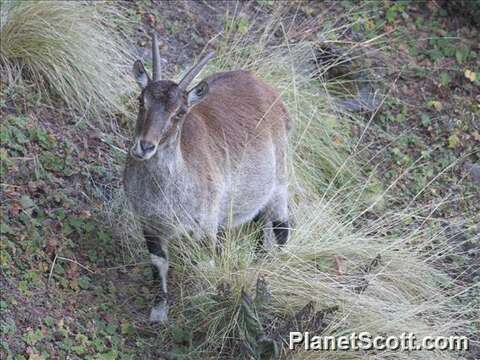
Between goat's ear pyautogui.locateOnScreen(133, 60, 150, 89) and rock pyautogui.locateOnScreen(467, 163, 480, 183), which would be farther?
rock pyautogui.locateOnScreen(467, 163, 480, 183)

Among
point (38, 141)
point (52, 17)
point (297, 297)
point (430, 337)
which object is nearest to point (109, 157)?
point (38, 141)

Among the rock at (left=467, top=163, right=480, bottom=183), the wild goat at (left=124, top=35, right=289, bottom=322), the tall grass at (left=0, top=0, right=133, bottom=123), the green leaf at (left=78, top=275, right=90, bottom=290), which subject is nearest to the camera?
the wild goat at (left=124, top=35, right=289, bottom=322)

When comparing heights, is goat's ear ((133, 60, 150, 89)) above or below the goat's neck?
above

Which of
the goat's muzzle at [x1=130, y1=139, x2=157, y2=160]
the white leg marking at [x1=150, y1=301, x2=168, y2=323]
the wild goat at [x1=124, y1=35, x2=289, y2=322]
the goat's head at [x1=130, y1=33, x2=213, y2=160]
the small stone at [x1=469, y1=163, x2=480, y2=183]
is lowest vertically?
the small stone at [x1=469, y1=163, x2=480, y2=183]

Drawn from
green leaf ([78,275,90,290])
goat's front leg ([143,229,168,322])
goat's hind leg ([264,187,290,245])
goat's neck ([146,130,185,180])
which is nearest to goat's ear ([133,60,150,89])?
goat's neck ([146,130,185,180])

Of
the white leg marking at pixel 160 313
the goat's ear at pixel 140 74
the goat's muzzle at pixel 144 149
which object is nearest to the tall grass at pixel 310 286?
the white leg marking at pixel 160 313

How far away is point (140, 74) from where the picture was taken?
6.67 m

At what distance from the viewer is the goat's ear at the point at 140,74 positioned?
6.62m

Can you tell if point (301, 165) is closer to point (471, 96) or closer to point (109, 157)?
point (109, 157)

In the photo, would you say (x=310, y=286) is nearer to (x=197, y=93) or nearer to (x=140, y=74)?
(x=197, y=93)

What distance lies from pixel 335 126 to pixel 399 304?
9.45ft

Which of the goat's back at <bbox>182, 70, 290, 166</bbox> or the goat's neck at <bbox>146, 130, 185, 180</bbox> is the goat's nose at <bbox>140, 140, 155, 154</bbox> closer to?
the goat's neck at <bbox>146, 130, 185, 180</bbox>

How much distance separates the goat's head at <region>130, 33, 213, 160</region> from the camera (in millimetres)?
6234

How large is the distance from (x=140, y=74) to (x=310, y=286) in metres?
1.81
